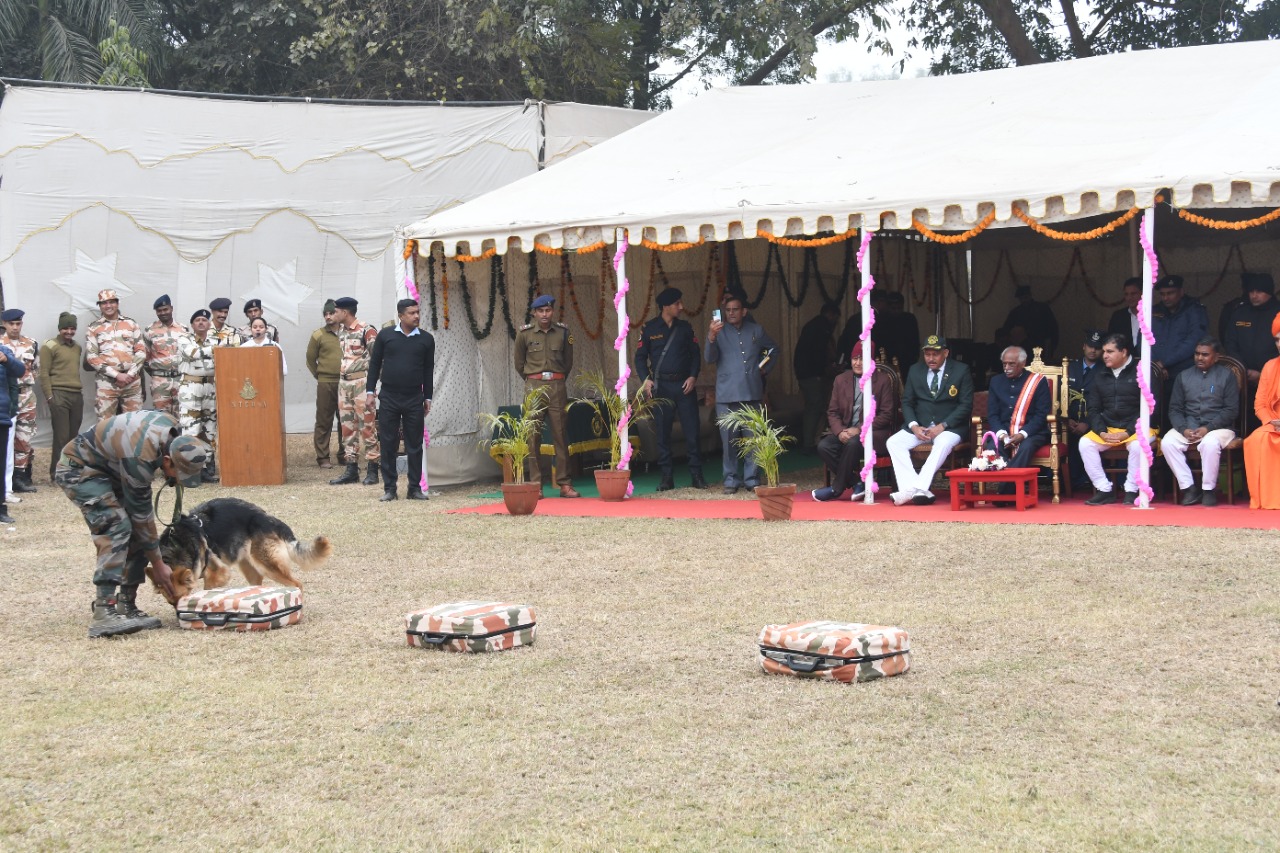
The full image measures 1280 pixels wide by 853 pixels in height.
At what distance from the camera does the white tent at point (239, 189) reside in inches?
679

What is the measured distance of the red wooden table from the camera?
36.7 feet

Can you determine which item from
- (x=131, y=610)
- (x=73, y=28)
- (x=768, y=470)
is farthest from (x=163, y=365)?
(x=73, y=28)

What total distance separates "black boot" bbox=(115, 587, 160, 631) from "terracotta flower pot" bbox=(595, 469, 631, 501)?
5.68m

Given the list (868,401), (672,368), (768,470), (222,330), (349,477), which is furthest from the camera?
(222,330)

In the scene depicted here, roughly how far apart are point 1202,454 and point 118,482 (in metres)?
7.81

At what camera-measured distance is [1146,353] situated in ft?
36.3

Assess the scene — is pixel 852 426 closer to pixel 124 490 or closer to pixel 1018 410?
pixel 1018 410

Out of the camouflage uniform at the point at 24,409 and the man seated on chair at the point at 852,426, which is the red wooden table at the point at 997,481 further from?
the camouflage uniform at the point at 24,409

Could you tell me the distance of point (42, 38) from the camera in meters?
22.8

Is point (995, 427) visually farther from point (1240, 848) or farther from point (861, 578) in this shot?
point (1240, 848)

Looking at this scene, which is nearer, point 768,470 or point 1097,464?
point 768,470

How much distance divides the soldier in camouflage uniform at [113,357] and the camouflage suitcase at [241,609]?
8.32 m

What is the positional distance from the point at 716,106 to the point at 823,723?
11.6 m

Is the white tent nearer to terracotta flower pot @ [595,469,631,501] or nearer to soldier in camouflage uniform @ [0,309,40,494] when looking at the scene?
soldier in camouflage uniform @ [0,309,40,494]
